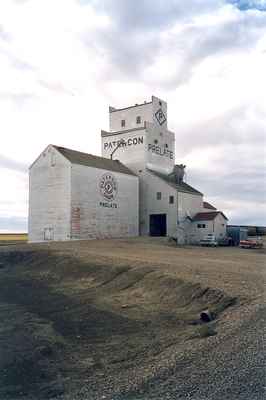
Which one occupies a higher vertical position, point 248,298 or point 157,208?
point 157,208

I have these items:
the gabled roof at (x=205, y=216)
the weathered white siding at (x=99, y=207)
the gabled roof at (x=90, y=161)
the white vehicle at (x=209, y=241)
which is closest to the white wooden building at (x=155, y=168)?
the gabled roof at (x=205, y=216)

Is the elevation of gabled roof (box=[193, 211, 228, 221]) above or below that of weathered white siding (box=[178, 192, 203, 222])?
below

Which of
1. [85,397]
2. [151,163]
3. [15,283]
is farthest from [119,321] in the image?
[151,163]

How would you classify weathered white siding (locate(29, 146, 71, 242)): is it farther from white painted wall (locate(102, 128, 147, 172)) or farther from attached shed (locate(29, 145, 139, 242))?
white painted wall (locate(102, 128, 147, 172))

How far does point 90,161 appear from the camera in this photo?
1537 inches

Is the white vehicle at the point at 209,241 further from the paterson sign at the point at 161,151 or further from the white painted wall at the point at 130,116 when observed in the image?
the white painted wall at the point at 130,116

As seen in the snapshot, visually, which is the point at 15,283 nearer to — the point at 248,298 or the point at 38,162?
the point at 248,298

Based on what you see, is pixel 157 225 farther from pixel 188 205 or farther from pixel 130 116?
pixel 130 116

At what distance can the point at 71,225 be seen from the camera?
34688 millimetres

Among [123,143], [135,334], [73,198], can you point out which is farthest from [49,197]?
[135,334]

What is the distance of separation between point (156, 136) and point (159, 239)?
13443 millimetres

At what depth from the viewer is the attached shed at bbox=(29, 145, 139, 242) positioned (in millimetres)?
35125

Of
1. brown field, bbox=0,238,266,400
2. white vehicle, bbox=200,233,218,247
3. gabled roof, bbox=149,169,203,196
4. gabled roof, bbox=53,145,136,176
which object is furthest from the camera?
gabled roof, bbox=149,169,203,196

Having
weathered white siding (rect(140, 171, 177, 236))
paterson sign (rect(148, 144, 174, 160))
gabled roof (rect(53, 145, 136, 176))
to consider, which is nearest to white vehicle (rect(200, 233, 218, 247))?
weathered white siding (rect(140, 171, 177, 236))
